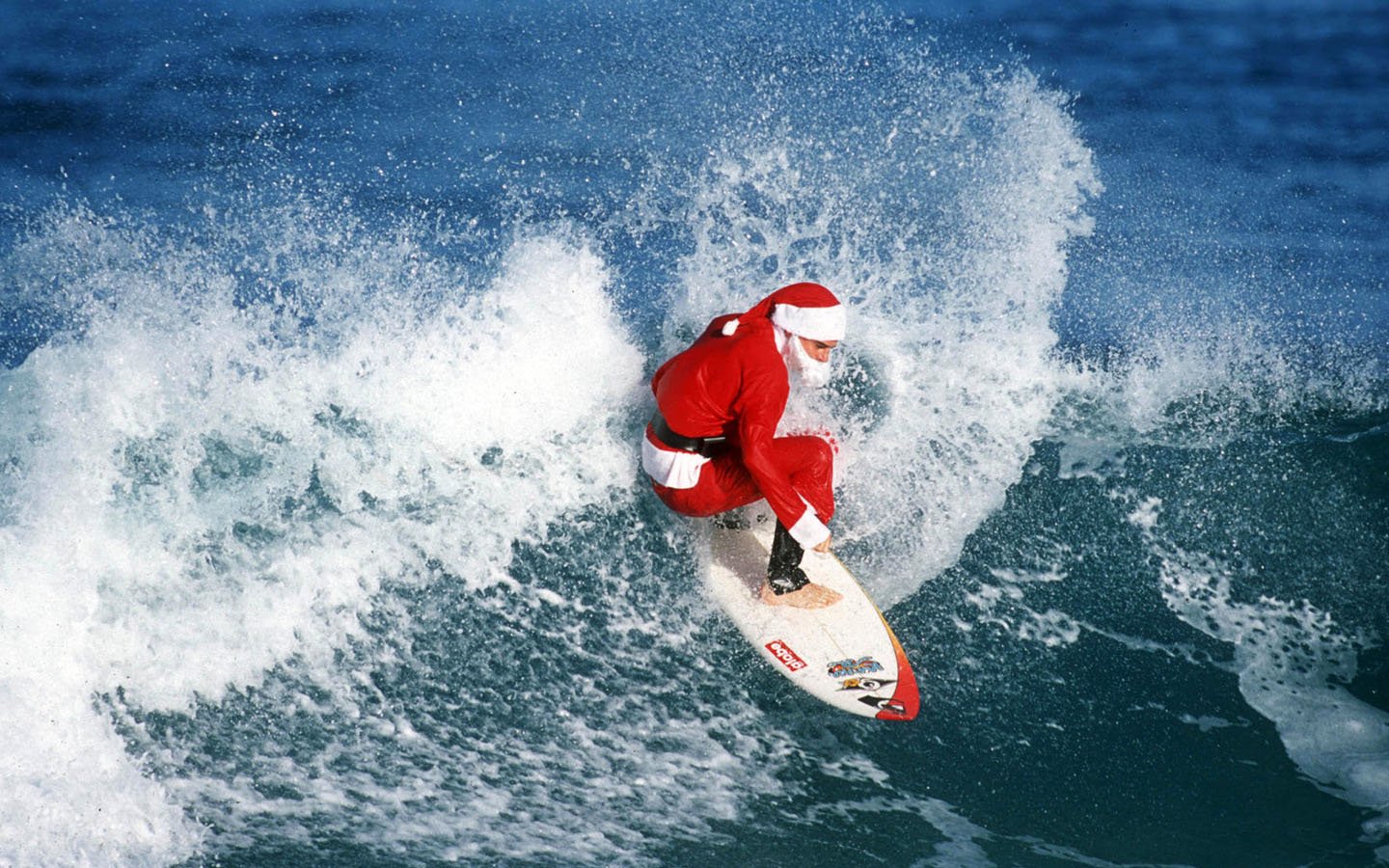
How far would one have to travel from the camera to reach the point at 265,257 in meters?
6.11

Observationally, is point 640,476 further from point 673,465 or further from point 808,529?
point 808,529

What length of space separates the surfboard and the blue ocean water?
12cm

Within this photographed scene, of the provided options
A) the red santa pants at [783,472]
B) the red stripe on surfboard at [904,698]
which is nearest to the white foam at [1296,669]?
the red stripe on surfboard at [904,698]

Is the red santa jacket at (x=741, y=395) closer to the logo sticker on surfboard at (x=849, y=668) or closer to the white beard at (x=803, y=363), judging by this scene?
the white beard at (x=803, y=363)

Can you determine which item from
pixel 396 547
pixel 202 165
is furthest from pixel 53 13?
pixel 396 547

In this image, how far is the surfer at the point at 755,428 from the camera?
4.23 metres

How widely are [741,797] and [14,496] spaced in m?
3.37

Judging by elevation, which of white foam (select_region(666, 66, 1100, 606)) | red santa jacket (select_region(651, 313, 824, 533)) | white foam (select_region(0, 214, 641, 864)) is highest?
white foam (select_region(666, 66, 1100, 606))

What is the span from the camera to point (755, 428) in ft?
14.0

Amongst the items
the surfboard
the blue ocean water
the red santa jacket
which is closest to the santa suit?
the red santa jacket

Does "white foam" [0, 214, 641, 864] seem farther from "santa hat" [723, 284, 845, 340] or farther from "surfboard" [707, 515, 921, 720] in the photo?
"santa hat" [723, 284, 845, 340]

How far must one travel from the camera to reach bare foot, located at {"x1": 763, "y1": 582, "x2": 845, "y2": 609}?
4.84 metres

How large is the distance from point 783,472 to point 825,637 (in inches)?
31.0

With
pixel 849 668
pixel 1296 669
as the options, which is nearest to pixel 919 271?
pixel 849 668
